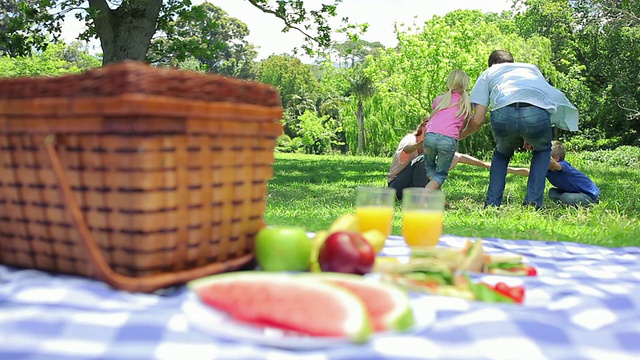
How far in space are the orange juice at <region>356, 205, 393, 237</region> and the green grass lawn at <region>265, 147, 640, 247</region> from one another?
0.98 metres

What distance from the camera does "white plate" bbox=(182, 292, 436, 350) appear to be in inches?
49.0

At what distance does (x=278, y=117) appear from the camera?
1922 mm

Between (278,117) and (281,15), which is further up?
(281,15)

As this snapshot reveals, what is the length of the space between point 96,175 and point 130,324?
403 mm

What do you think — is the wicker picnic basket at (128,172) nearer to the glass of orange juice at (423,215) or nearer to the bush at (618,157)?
the glass of orange juice at (423,215)

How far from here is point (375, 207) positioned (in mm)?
2242

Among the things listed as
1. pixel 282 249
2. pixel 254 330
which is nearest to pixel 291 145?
pixel 282 249

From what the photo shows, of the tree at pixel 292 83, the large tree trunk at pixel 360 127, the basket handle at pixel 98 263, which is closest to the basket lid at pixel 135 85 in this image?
the basket handle at pixel 98 263

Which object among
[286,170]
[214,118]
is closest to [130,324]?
[214,118]

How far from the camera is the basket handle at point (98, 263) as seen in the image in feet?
5.03

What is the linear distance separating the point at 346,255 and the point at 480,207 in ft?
16.1

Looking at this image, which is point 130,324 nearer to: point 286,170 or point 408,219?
point 408,219

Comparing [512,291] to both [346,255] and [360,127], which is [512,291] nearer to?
[346,255]

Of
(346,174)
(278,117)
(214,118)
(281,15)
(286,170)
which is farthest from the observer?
(286,170)
